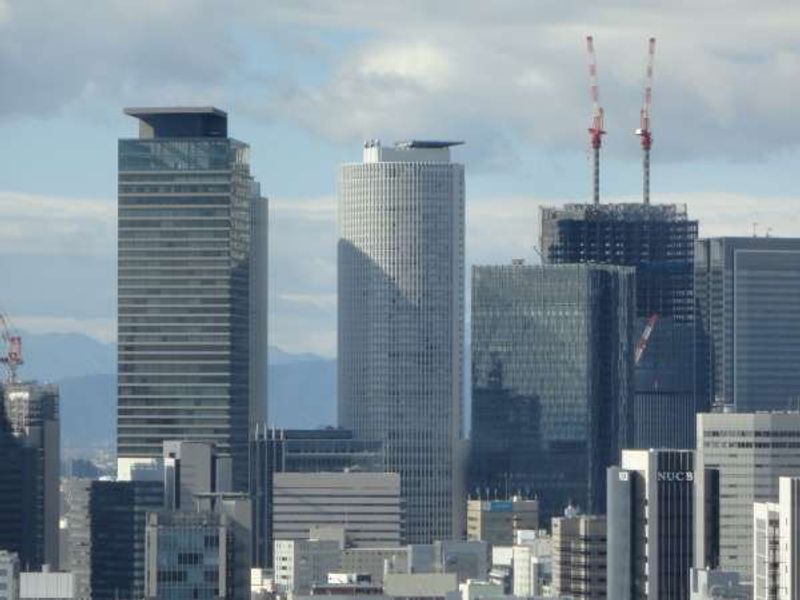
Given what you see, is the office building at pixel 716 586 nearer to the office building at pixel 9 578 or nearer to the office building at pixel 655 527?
the office building at pixel 655 527

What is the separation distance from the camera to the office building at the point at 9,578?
573 ft

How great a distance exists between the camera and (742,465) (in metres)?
188

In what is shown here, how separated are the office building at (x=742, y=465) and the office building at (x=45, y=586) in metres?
31.6

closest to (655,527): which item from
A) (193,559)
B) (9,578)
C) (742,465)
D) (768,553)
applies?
(193,559)

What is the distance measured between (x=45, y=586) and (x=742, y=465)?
34676mm

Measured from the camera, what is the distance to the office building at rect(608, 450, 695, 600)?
147 metres

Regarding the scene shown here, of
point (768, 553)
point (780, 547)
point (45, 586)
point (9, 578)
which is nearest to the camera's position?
point (780, 547)

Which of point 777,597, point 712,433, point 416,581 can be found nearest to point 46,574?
point 416,581

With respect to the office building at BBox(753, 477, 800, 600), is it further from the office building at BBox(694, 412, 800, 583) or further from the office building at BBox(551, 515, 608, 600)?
the office building at BBox(551, 515, 608, 600)


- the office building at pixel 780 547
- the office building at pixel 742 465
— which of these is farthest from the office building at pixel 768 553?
the office building at pixel 742 465

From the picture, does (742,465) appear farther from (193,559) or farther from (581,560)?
(193,559)

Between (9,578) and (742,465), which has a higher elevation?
(742,465)

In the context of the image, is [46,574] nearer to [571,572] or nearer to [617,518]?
[571,572]

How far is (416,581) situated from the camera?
637 feet
